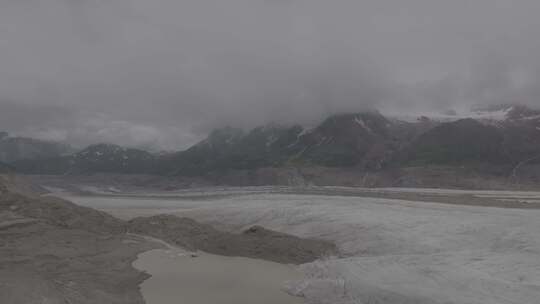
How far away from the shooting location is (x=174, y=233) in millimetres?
52969

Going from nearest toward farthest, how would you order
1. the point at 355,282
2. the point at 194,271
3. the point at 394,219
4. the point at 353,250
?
the point at 355,282
the point at 194,271
the point at 353,250
the point at 394,219

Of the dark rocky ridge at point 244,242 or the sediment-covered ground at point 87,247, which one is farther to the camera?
the dark rocky ridge at point 244,242

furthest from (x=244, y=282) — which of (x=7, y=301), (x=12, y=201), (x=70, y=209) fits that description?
(x=12, y=201)

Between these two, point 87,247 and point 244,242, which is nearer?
point 87,247

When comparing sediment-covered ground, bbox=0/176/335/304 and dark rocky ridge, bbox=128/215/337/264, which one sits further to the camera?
dark rocky ridge, bbox=128/215/337/264

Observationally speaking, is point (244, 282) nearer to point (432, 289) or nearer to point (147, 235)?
point (432, 289)

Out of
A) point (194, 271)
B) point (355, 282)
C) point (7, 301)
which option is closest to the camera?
point (7, 301)

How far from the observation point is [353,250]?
44.0m

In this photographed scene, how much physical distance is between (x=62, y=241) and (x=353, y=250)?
31.5 meters

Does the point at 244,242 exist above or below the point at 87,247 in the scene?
above

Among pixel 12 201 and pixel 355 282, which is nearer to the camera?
pixel 355 282

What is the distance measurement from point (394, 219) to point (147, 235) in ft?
108

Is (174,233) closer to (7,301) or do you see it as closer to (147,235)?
(147,235)

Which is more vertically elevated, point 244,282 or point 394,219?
point 394,219
